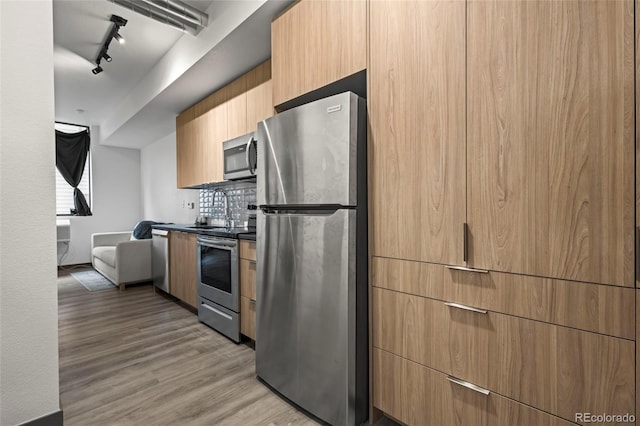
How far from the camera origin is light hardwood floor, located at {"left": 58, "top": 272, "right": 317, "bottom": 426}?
5.49 feet

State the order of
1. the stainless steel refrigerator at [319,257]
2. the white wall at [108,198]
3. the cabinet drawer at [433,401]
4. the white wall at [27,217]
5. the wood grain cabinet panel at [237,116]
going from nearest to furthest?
the cabinet drawer at [433,401], the white wall at [27,217], the stainless steel refrigerator at [319,257], the wood grain cabinet panel at [237,116], the white wall at [108,198]

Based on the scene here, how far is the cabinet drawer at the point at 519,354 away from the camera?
0.94 m

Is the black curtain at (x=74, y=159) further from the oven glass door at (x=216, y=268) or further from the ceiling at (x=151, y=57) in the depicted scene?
the oven glass door at (x=216, y=268)

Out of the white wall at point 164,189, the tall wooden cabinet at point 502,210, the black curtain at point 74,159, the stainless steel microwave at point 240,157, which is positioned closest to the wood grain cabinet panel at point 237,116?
the stainless steel microwave at point 240,157

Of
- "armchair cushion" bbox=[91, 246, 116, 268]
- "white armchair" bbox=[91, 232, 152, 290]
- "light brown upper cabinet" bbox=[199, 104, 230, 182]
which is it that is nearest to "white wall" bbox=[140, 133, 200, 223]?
"white armchair" bbox=[91, 232, 152, 290]

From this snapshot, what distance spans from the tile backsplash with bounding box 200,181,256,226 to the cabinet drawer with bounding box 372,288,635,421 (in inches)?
98.1

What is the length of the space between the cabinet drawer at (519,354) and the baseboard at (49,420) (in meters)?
1.69

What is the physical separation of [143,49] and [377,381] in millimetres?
3878

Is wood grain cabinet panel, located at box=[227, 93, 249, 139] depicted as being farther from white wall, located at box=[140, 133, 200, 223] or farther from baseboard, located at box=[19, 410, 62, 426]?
baseboard, located at box=[19, 410, 62, 426]

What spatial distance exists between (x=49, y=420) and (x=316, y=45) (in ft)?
7.98

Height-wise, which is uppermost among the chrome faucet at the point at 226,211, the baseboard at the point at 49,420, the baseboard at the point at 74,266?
the chrome faucet at the point at 226,211

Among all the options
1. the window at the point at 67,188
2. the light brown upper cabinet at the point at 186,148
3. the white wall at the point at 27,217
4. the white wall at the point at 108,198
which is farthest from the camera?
the white wall at the point at 108,198

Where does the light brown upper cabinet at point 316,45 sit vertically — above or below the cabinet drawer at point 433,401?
above

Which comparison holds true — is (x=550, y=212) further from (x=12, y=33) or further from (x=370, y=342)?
(x=12, y=33)
